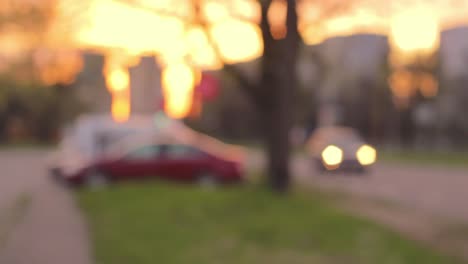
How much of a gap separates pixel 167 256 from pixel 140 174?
12465 millimetres

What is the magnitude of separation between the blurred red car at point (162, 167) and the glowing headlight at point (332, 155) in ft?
29.9

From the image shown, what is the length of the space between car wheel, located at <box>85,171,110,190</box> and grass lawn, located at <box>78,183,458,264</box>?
5251mm

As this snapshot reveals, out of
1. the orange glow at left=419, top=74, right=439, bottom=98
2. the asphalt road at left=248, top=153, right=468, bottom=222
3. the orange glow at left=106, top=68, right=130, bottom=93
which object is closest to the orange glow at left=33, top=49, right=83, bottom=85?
the orange glow at left=106, top=68, right=130, bottom=93

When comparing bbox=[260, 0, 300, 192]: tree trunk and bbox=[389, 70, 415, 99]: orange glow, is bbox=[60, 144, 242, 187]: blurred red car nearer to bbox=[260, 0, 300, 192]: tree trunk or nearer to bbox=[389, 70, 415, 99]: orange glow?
bbox=[260, 0, 300, 192]: tree trunk

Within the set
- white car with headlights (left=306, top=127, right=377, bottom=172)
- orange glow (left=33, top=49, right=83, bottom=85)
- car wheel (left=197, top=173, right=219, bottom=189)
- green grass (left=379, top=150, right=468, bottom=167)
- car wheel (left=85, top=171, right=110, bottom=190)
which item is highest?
car wheel (left=85, top=171, right=110, bottom=190)

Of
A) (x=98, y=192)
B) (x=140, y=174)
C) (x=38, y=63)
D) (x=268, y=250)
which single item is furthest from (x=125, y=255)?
(x=38, y=63)

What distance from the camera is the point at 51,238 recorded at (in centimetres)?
1205

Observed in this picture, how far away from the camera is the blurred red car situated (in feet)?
73.0

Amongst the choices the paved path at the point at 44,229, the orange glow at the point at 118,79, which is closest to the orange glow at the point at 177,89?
the orange glow at the point at 118,79

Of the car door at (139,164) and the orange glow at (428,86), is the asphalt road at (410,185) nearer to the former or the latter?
the car door at (139,164)

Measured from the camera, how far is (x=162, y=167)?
2259 cm

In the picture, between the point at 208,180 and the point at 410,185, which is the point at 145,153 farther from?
the point at 410,185

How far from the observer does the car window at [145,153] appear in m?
22.5

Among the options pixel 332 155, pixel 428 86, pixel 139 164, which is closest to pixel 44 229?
pixel 139 164
